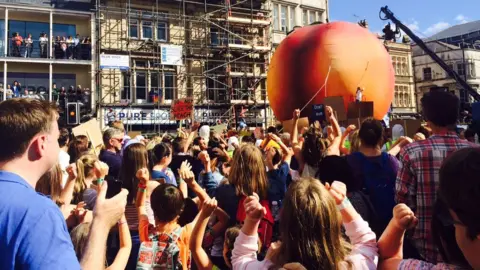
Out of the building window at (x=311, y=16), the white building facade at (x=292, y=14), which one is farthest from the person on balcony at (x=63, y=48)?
the building window at (x=311, y=16)

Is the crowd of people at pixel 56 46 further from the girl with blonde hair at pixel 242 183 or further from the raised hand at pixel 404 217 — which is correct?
the raised hand at pixel 404 217

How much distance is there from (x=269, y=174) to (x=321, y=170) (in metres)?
0.66

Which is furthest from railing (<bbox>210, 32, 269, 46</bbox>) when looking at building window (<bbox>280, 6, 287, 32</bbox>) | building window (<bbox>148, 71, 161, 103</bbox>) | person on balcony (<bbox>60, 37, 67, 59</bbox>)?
person on balcony (<bbox>60, 37, 67, 59</bbox>)

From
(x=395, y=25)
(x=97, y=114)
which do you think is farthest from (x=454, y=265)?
(x=395, y=25)

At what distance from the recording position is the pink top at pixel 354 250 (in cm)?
188

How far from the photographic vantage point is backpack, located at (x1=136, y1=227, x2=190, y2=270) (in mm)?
2777

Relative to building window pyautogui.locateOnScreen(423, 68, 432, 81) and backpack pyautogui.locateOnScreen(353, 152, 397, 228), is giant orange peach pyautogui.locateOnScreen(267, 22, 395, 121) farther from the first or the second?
building window pyautogui.locateOnScreen(423, 68, 432, 81)

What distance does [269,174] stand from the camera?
362 centimetres

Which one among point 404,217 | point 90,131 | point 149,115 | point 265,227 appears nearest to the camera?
point 404,217

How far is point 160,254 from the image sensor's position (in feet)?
9.17

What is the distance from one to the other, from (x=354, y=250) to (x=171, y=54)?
22.2 meters

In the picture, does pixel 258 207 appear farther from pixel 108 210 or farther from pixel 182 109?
pixel 182 109

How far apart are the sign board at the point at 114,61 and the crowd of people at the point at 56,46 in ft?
6.34

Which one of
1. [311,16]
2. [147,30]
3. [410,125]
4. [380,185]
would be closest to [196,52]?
[147,30]
